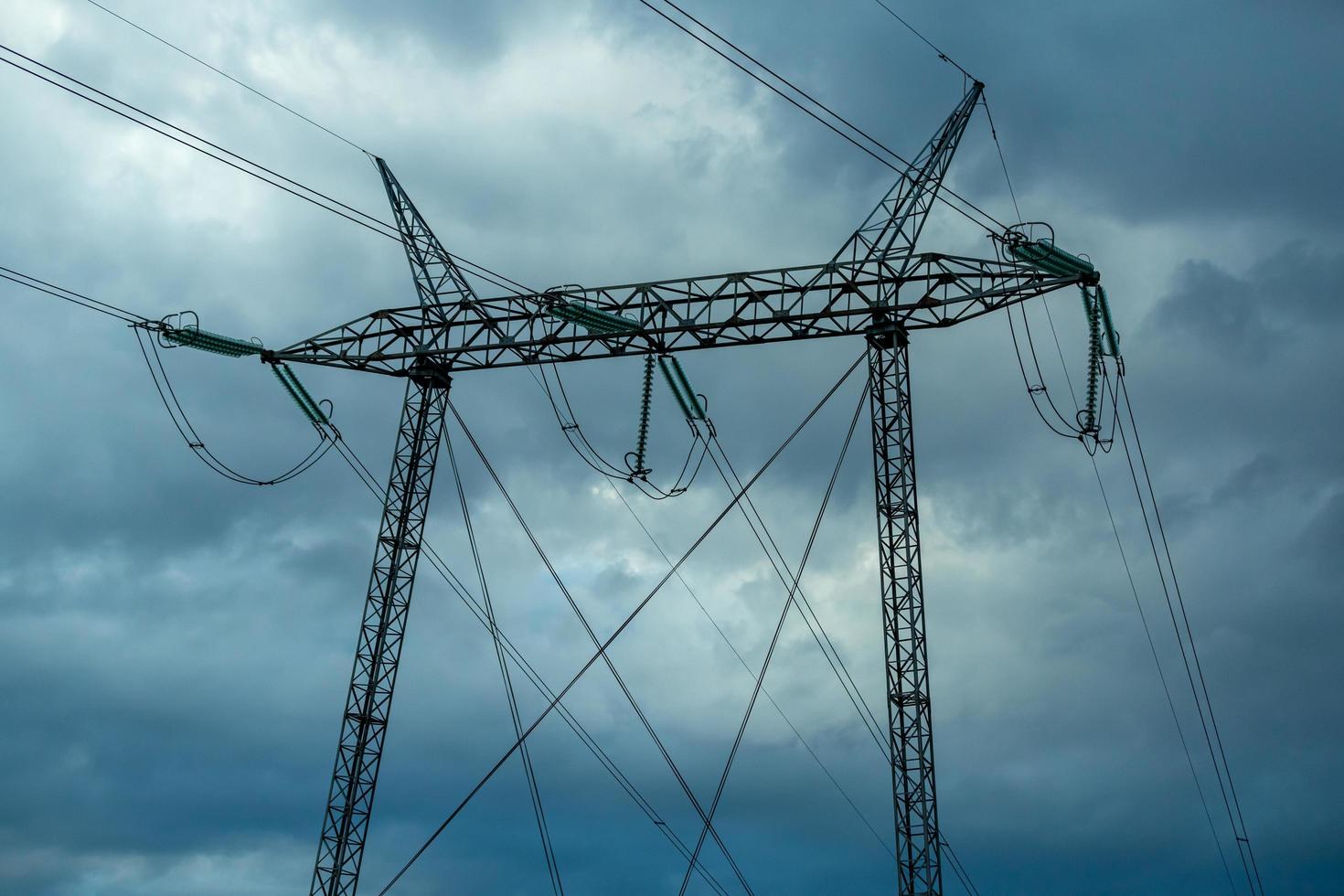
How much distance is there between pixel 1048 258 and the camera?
36500mm

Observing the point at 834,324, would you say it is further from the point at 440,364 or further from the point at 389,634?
the point at 389,634

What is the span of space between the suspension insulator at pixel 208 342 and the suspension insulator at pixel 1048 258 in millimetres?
19123

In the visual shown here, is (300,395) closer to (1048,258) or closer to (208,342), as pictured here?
(208,342)

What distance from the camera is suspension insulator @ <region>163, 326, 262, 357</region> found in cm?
4175

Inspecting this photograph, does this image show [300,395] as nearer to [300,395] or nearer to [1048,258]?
[300,395]

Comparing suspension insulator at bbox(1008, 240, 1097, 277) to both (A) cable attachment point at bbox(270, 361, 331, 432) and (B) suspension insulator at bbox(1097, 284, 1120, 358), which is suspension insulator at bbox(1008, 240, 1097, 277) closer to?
(B) suspension insulator at bbox(1097, 284, 1120, 358)

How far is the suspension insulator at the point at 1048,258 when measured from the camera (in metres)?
36.3

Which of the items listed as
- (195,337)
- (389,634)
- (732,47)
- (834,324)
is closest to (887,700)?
(834,324)

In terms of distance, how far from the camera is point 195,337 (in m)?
41.9

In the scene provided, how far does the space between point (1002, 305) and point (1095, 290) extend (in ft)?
7.40

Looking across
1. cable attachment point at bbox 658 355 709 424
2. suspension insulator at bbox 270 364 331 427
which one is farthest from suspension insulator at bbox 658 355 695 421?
suspension insulator at bbox 270 364 331 427

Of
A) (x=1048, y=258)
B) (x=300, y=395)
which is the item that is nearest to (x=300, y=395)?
(x=300, y=395)

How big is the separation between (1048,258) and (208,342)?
2060cm

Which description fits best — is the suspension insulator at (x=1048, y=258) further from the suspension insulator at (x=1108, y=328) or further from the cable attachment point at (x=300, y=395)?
the cable attachment point at (x=300, y=395)
